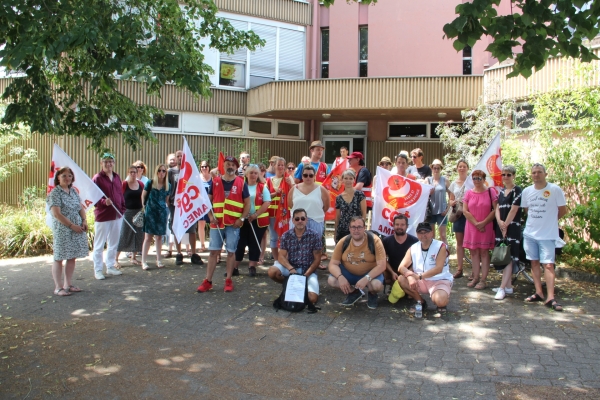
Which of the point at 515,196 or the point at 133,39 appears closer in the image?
the point at 133,39

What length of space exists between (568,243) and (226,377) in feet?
22.0

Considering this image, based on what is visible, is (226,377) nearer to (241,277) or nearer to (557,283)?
(241,277)

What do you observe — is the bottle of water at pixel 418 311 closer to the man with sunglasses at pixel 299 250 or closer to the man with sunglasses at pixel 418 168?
the man with sunglasses at pixel 299 250

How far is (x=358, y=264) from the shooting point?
7148 mm

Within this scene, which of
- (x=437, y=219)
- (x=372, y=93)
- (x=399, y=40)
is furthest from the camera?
(x=399, y=40)

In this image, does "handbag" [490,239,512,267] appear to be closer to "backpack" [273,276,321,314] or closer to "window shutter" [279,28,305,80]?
"backpack" [273,276,321,314]

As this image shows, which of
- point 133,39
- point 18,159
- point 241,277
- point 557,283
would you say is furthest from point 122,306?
point 18,159

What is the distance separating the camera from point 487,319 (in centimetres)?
665

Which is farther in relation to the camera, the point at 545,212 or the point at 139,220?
the point at 139,220

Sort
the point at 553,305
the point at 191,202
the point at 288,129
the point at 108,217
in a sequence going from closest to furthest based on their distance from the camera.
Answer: the point at 553,305, the point at 191,202, the point at 108,217, the point at 288,129

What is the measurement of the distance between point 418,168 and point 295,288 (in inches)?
160

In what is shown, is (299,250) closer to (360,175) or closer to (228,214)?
(228,214)

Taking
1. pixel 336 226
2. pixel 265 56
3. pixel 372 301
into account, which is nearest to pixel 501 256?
pixel 372 301

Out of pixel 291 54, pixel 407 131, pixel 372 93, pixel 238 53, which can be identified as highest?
pixel 291 54
